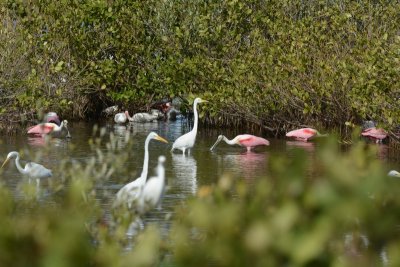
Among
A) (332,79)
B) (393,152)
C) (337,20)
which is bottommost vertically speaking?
(393,152)

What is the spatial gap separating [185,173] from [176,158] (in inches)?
104

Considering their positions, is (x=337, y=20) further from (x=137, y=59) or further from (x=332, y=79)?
(x=137, y=59)

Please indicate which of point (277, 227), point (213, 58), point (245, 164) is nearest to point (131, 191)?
point (245, 164)

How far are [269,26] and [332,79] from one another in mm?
4616

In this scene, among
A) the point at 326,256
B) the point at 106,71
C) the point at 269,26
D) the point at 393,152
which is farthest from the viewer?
the point at 106,71

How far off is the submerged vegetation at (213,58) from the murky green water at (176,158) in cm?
90

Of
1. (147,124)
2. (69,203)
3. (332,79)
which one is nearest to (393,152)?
(332,79)

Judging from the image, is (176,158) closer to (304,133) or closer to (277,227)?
(304,133)

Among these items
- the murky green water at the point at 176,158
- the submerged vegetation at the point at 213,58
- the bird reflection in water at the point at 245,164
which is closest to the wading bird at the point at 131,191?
the murky green water at the point at 176,158

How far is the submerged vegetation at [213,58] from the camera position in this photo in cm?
2169

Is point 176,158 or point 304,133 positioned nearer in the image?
point 176,158

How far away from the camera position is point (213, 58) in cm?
2703

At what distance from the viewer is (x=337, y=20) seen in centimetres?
2341

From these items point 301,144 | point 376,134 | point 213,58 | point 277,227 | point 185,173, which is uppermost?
point 213,58
